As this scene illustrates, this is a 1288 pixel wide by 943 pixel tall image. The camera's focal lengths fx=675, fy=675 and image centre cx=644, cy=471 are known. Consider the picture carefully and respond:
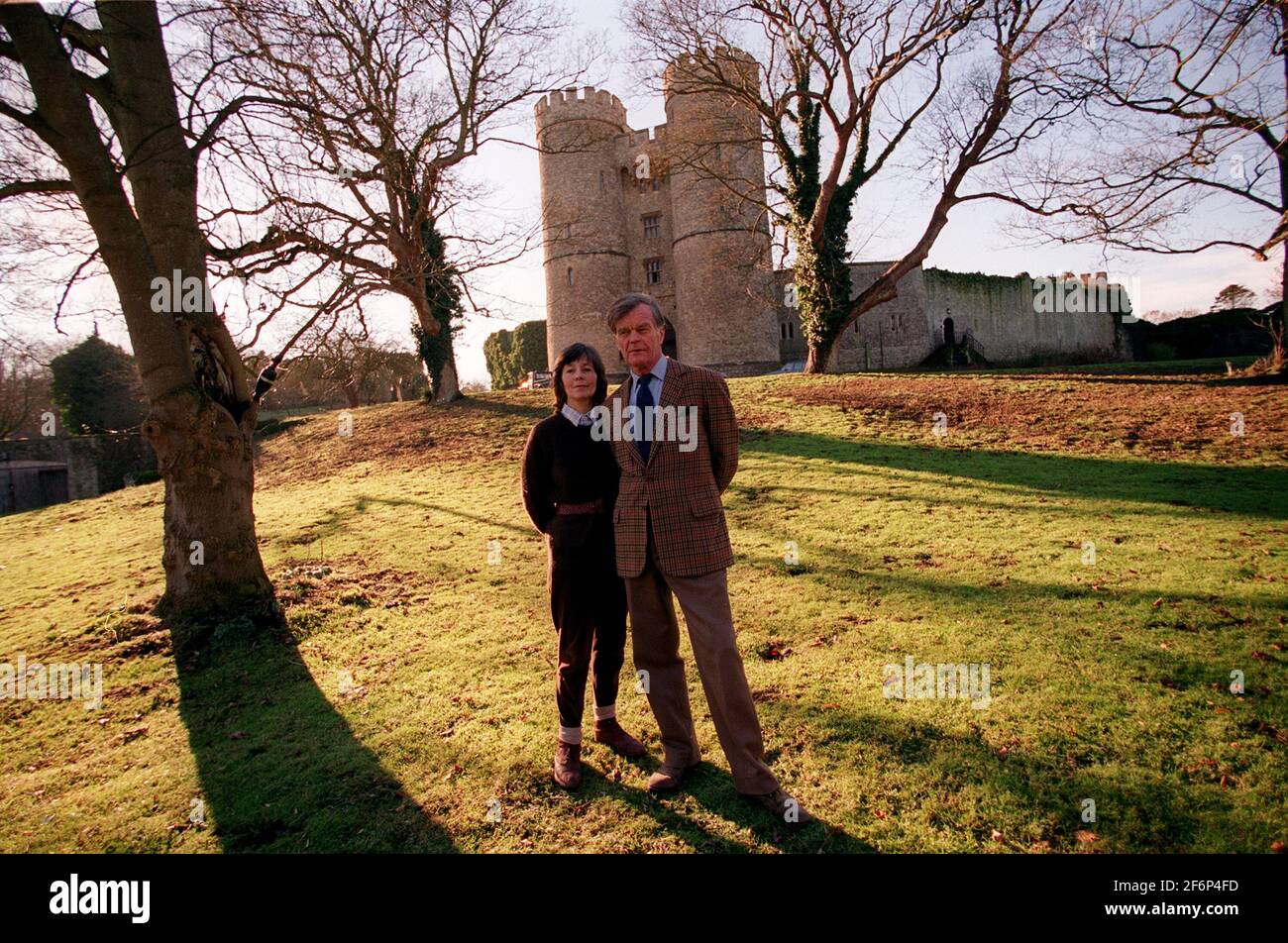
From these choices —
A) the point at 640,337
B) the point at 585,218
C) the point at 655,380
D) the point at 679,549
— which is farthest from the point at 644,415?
the point at 585,218

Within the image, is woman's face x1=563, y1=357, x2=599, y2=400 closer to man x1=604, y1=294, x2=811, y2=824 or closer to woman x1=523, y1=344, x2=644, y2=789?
woman x1=523, y1=344, x2=644, y2=789

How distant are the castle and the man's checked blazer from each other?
24773 millimetres

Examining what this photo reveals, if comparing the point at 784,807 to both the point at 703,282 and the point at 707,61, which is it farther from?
the point at 703,282

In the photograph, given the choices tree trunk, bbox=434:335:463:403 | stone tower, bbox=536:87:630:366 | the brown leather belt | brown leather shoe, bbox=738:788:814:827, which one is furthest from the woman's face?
stone tower, bbox=536:87:630:366

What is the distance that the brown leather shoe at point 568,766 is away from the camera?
357 cm

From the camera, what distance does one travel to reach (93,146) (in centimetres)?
587

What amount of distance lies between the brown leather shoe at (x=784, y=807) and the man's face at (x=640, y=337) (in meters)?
2.18

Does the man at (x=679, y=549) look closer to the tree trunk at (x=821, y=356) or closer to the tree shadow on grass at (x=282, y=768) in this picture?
the tree shadow on grass at (x=282, y=768)

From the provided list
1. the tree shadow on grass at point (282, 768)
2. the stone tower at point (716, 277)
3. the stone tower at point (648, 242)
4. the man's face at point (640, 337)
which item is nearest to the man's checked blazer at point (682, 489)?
the man's face at point (640, 337)

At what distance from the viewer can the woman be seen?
11.8ft

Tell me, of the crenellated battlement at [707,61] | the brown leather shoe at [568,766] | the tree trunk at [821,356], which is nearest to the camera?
the brown leather shoe at [568,766]
